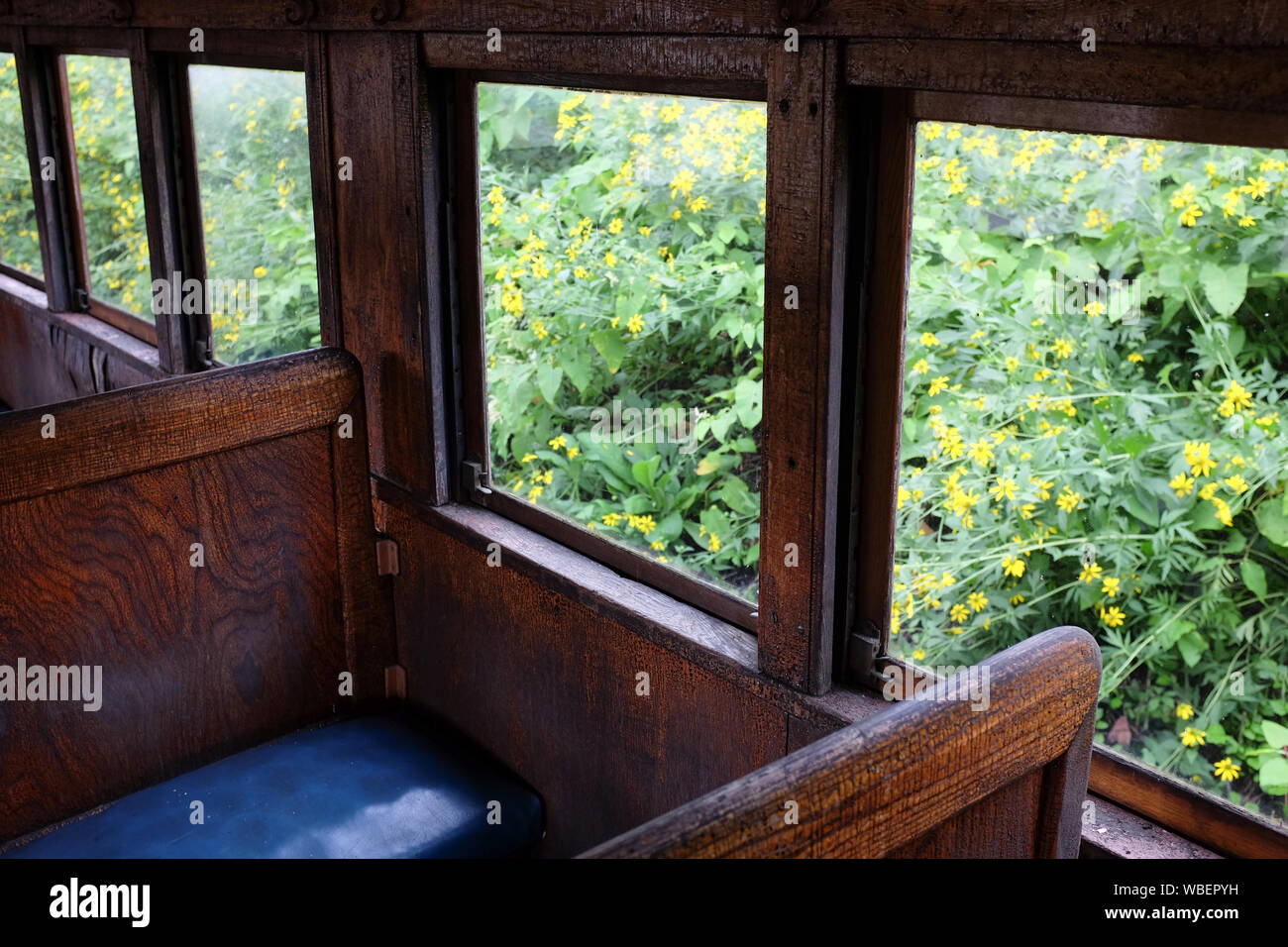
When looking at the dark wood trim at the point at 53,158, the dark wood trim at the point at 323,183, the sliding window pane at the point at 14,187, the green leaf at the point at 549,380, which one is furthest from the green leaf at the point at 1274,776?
the sliding window pane at the point at 14,187

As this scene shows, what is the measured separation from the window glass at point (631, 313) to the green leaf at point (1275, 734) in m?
0.85

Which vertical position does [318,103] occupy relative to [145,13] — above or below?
Answer: below

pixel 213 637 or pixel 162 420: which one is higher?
pixel 162 420

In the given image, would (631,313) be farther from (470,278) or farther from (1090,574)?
(1090,574)

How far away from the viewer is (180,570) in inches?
102

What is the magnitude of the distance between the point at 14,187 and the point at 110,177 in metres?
1.23

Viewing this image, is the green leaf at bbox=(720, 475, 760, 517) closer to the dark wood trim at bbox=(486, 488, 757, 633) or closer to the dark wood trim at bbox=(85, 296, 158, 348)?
the dark wood trim at bbox=(486, 488, 757, 633)

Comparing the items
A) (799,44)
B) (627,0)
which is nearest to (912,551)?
(799,44)

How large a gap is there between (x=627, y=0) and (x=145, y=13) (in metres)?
2.08

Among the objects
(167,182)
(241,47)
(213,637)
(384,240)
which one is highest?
(241,47)

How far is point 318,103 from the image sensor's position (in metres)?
2.94

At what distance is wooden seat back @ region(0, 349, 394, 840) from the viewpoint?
2381 mm

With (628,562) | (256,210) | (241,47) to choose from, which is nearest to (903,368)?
(628,562)

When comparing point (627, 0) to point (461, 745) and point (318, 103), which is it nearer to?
point (318, 103)
